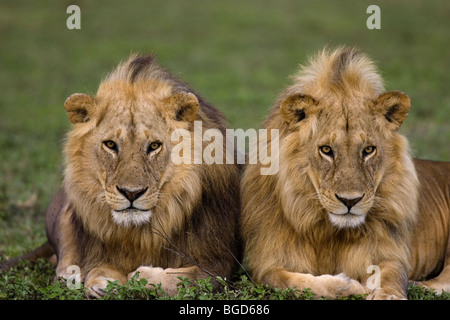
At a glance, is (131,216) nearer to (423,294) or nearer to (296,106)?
(296,106)

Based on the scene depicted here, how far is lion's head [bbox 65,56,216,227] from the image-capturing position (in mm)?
5312

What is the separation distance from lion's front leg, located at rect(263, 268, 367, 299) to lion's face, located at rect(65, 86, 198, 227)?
1080 millimetres

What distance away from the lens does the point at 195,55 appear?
20.1 m

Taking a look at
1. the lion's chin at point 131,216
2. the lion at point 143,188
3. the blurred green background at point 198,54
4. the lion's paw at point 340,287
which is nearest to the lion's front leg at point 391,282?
the lion's paw at point 340,287

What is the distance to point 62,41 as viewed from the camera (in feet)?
74.2

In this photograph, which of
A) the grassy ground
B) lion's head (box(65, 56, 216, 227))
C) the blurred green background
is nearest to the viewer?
lion's head (box(65, 56, 216, 227))

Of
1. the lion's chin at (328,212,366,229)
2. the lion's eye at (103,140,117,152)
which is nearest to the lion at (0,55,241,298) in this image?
the lion's eye at (103,140,117,152)

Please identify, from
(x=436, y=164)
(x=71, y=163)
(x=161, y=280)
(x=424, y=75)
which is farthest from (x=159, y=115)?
(x=424, y=75)

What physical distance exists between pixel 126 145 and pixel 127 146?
1 centimetres

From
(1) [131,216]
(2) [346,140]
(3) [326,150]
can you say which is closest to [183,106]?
(1) [131,216]

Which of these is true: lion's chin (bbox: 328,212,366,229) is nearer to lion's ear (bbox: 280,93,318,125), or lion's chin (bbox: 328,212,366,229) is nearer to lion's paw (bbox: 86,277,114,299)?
lion's ear (bbox: 280,93,318,125)

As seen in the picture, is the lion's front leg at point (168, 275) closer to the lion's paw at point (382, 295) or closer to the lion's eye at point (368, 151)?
the lion's paw at point (382, 295)

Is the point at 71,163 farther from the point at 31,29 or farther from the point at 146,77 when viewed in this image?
the point at 31,29
